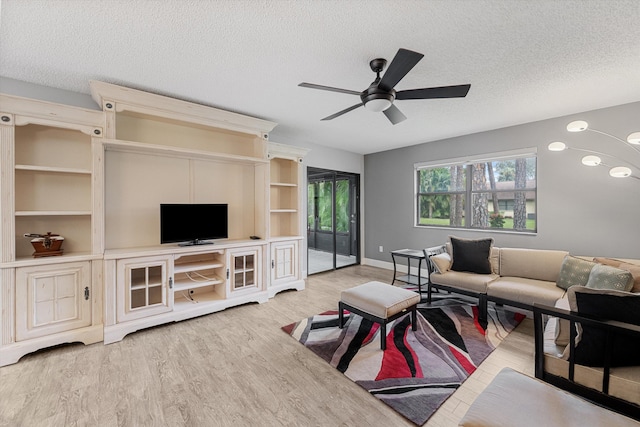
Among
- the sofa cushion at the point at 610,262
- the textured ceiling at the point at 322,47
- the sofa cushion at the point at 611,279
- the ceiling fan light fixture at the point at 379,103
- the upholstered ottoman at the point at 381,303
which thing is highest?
the textured ceiling at the point at 322,47

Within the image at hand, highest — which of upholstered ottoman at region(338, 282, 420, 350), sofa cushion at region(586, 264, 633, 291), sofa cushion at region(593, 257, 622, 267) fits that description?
sofa cushion at region(593, 257, 622, 267)

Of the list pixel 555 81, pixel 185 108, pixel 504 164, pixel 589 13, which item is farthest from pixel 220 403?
pixel 504 164

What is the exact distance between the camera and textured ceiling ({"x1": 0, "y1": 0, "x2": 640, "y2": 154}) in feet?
5.60

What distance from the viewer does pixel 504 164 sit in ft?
13.8

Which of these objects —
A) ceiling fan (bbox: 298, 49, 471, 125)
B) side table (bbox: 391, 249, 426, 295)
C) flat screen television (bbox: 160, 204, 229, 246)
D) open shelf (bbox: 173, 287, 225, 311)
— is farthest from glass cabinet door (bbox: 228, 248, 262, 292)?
ceiling fan (bbox: 298, 49, 471, 125)

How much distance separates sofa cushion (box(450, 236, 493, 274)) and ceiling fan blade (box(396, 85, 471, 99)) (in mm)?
2209

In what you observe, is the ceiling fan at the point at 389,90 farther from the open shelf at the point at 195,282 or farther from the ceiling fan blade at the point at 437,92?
the open shelf at the point at 195,282

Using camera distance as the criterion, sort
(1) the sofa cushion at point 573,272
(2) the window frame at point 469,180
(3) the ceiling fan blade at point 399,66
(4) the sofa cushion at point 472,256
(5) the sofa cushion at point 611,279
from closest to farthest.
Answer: (3) the ceiling fan blade at point 399,66 < (5) the sofa cushion at point 611,279 < (1) the sofa cushion at point 573,272 < (4) the sofa cushion at point 472,256 < (2) the window frame at point 469,180

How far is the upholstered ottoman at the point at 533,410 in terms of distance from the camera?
1.10 metres

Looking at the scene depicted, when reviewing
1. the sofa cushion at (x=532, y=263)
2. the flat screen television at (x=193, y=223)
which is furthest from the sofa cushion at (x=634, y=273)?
the flat screen television at (x=193, y=223)

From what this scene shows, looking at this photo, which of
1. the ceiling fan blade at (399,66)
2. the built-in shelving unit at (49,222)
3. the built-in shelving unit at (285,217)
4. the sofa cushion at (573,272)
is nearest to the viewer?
the ceiling fan blade at (399,66)

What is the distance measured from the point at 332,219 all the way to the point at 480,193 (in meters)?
2.77

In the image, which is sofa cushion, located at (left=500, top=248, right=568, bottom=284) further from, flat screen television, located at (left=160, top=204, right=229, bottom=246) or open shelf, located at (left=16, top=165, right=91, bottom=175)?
open shelf, located at (left=16, top=165, right=91, bottom=175)

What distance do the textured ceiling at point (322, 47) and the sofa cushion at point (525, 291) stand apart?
210 centimetres
